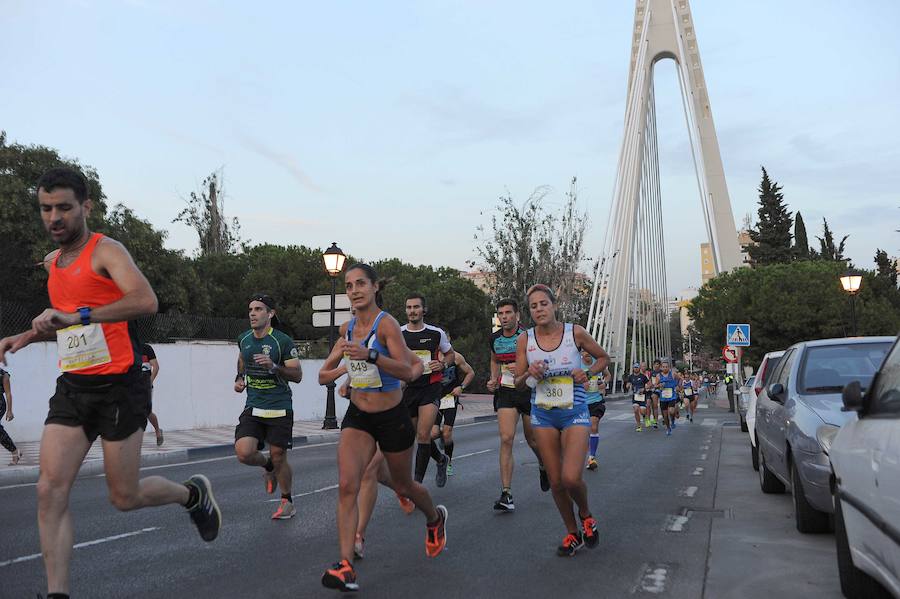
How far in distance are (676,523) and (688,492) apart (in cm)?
245

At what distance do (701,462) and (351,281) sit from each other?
9991 millimetres

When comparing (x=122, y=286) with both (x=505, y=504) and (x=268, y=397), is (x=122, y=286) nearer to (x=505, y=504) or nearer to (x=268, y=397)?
(x=268, y=397)

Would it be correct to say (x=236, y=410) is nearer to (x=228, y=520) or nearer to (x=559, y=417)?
(x=228, y=520)

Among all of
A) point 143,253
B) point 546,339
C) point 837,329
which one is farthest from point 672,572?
point 837,329

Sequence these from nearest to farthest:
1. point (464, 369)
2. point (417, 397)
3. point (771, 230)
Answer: point (417, 397) → point (464, 369) → point (771, 230)

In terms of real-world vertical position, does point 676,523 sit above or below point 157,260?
below

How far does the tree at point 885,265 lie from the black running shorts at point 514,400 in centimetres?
7714

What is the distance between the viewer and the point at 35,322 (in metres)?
4.04

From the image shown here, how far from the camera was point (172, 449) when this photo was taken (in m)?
15.5

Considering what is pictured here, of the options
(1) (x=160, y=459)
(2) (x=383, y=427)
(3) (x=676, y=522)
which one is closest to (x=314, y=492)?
(3) (x=676, y=522)

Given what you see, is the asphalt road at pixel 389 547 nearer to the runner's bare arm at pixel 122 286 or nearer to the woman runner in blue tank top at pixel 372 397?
the woman runner in blue tank top at pixel 372 397

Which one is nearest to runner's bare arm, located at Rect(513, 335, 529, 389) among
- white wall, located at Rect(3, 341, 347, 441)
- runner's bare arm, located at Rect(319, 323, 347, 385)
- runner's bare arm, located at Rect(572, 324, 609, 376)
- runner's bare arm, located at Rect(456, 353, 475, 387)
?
runner's bare arm, located at Rect(572, 324, 609, 376)

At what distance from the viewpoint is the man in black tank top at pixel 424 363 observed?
9.23m

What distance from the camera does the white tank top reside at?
6.53m
